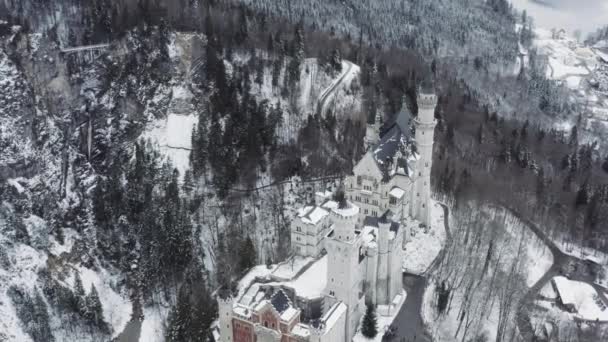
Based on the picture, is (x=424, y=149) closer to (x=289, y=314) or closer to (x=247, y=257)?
(x=247, y=257)

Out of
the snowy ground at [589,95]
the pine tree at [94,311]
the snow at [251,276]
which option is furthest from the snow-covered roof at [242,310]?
the snowy ground at [589,95]

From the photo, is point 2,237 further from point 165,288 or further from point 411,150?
point 411,150

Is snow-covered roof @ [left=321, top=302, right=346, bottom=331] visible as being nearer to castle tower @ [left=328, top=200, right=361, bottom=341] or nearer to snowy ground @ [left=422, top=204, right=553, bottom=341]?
castle tower @ [left=328, top=200, right=361, bottom=341]

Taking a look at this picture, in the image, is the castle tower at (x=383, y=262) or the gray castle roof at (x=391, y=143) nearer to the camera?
the castle tower at (x=383, y=262)

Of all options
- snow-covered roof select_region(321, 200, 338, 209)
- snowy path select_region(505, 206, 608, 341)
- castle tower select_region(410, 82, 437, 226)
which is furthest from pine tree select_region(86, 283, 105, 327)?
snowy path select_region(505, 206, 608, 341)

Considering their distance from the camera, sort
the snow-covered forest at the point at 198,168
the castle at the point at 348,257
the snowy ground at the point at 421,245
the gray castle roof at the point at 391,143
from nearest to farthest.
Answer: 1. the castle at the point at 348,257
2. the snowy ground at the point at 421,245
3. the snow-covered forest at the point at 198,168
4. the gray castle roof at the point at 391,143

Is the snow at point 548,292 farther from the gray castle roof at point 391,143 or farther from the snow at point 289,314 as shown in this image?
the snow at point 289,314

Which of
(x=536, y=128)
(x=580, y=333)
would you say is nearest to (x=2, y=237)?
(x=580, y=333)
